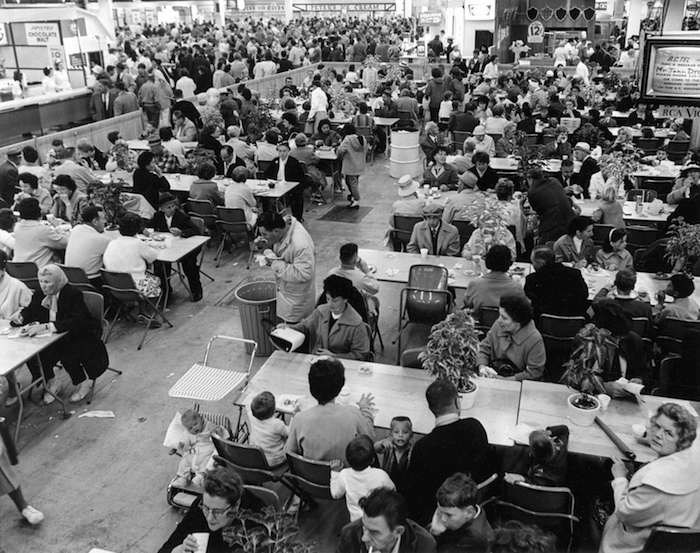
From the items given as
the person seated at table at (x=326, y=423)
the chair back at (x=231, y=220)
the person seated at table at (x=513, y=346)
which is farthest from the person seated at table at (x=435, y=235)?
the person seated at table at (x=326, y=423)

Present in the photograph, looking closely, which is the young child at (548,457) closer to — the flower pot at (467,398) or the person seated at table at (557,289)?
the flower pot at (467,398)

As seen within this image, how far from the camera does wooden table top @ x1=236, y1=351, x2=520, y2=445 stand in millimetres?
4289

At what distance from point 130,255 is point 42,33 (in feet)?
44.1

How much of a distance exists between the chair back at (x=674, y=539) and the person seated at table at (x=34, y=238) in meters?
6.18

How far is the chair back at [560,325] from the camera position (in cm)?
543

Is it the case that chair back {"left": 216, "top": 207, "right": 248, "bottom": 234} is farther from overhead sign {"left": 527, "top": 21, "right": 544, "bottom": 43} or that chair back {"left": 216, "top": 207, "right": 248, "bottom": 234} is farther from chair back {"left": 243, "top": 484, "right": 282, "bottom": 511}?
overhead sign {"left": 527, "top": 21, "right": 544, "bottom": 43}

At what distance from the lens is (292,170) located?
31.8 ft

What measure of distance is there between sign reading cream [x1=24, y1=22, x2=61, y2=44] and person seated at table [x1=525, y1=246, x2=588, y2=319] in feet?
50.7

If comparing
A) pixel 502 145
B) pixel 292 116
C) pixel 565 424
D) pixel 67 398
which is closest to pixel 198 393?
pixel 67 398

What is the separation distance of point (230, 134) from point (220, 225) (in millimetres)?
2755

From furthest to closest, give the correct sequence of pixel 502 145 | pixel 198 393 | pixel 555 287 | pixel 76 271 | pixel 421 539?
1. pixel 502 145
2. pixel 76 271
3. pixel 555 287
4. pixel 198 393
5. pixel 421 539

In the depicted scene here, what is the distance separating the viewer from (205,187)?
887cm

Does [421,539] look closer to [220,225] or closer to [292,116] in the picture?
[220,225]

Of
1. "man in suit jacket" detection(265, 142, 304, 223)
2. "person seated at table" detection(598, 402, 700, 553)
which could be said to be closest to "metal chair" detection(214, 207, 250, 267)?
"man in suit jacket" detection(265, 142, 304, 223)
